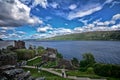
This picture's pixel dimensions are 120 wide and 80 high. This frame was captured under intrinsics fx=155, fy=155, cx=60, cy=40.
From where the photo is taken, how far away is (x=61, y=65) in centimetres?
6212

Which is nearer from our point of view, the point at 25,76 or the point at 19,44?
the point at 25,76

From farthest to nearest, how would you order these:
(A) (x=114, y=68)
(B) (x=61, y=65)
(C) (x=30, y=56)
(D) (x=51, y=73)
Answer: (C) (x=30, y=56), (B) (x=61, y=65), (A) (x=114, y=68), (D) (x=51, y=73)

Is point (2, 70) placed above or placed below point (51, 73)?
above

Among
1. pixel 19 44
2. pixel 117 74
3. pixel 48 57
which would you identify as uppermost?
pixel 19 44

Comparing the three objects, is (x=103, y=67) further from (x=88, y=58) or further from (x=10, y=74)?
(x=10, y=74)

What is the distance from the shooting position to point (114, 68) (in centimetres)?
5384

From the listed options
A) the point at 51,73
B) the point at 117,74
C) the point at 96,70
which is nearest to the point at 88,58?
the point at 96,70

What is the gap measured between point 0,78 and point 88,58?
190 ft

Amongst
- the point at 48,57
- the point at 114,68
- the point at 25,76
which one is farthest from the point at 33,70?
the point at 25,76

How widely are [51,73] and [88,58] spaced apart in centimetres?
3079

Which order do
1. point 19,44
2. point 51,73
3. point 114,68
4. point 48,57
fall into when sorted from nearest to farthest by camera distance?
point 51,73, point 114,68, point 48,57, point 19,44

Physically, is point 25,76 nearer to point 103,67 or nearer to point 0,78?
point 0,78

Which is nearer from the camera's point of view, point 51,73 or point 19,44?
point 51,73

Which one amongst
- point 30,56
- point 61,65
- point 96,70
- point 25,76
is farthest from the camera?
point 30,56
